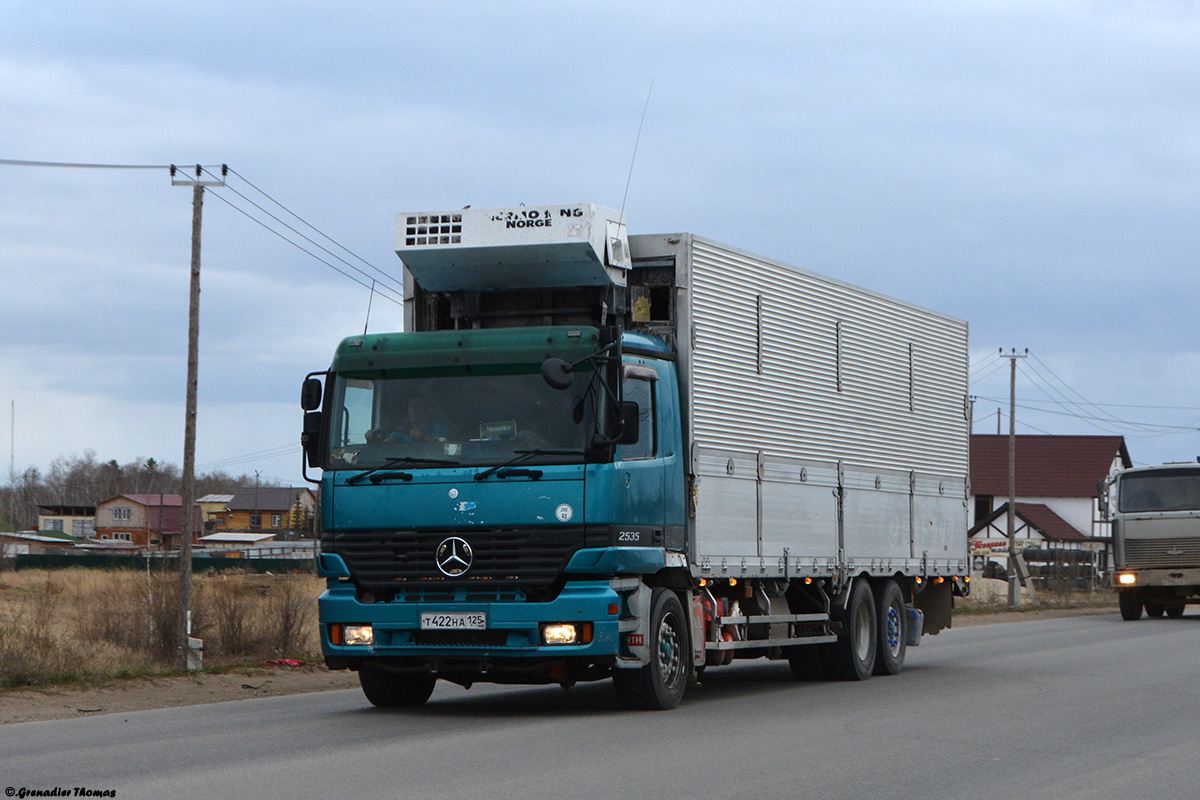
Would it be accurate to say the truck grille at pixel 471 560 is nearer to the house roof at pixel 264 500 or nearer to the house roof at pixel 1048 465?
the house roof at pixel 1048 465

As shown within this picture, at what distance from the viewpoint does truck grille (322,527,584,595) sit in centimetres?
1159

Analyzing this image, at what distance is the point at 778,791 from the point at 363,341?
19.0ft

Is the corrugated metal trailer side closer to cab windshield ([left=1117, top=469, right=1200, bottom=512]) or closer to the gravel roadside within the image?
the gravel roadside

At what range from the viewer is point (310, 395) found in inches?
488

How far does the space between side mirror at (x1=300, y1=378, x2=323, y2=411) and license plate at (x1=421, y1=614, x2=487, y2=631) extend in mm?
1999

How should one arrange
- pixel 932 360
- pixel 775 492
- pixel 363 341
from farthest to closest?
pixel 932 360
pixel 775 492
pixel 363 341

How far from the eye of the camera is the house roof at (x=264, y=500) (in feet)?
402

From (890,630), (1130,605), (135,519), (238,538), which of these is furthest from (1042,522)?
(135,519)

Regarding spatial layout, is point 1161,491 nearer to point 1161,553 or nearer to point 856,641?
point 1161,553

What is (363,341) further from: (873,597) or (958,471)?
(958,471)

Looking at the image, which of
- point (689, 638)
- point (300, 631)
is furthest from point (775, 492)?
point (300, 631)

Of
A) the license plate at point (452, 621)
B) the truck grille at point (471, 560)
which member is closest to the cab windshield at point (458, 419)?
the truck grille at point (471, 560)

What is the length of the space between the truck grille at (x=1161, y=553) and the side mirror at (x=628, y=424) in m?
24.6

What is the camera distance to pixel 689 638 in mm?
12922
